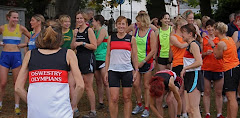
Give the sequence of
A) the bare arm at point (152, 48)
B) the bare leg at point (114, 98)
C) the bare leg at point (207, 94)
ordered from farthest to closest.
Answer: the bare arm at point (152, 48), the bare leg at point (207, 94), the bare leg at point (114, 98)

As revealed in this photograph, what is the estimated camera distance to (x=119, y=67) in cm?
727

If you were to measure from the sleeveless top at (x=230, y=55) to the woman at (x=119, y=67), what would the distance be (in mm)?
1700

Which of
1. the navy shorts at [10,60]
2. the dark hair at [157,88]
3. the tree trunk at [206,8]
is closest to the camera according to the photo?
the dark hair at [157,88]

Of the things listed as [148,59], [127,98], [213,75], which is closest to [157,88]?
[127,98]

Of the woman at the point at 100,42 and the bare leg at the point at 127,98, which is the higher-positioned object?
the woman at the point at 100,42

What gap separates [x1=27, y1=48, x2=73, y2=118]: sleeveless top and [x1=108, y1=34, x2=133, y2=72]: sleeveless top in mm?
3141

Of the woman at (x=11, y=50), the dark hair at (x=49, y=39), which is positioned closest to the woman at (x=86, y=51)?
the woman at (x=11, y=50)

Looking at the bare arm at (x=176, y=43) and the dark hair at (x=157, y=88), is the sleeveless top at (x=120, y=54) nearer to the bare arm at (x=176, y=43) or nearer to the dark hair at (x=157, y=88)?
the bare arm at (x=176, y=43)

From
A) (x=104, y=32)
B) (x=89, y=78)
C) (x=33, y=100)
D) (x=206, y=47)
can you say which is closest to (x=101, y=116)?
(x=89, y=78)

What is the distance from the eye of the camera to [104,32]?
8.74 metres

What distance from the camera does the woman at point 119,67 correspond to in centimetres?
727

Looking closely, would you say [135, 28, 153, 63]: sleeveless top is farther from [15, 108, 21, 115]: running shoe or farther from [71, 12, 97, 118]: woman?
[15, 108, 21, 115]: running shoe

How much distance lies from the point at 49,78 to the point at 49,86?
8 cm

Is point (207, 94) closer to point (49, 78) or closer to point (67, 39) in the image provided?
point (67, 39)
